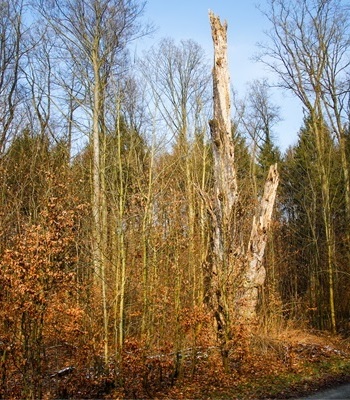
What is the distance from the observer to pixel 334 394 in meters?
8.11

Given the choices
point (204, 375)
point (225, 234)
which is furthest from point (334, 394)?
point (225, 234)

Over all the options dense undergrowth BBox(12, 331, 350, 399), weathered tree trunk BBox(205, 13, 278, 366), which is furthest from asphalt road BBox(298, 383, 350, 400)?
weathered tree trunk BBox(205, 13, 278, 366)

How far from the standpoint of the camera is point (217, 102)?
12.4 metres

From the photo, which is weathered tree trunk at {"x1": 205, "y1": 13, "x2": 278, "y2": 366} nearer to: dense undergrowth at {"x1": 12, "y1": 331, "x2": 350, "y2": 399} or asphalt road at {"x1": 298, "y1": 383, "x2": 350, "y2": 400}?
dense undergrowth at {"x1": 12, "y1": 331, "x2": 350, "y2": 399}

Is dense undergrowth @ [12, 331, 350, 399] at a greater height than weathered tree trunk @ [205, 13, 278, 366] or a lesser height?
lesser

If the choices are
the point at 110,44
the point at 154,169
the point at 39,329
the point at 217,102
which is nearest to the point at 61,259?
the point at 39,329

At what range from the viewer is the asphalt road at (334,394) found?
25.9 ft

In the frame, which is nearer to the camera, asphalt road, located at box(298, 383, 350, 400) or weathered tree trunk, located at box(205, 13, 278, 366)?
asphalt road, located at box(298, 383, 350, 400)

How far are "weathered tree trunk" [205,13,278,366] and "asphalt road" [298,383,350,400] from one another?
183cm

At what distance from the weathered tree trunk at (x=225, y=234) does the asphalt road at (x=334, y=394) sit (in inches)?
72.2

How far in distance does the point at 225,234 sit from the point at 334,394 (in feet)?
11.4

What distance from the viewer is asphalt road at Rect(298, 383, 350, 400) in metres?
7.88

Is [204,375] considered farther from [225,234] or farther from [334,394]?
[225,234]

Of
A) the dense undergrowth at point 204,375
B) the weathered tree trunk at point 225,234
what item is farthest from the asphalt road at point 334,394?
the weathered tree trunk at point 225,234
